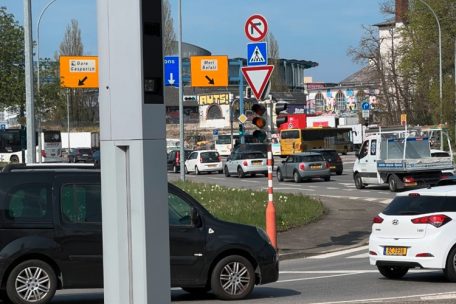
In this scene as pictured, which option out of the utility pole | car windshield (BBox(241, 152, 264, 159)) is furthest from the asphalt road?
car windshield (BBox(241, 152, 264, 159))

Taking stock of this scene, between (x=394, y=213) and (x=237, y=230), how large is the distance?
3578mm

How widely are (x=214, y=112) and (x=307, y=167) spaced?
78.9 m

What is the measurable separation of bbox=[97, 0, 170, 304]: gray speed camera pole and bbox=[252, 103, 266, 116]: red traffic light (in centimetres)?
1567

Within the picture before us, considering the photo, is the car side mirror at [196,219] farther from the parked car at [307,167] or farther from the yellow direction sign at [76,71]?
the yellow direction sign at [76,71]

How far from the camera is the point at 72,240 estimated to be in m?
12.3

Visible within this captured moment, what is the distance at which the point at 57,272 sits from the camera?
1227 centimetres

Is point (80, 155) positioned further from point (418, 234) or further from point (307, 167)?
point (418, 234)

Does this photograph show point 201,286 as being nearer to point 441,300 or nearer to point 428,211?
point 441,300

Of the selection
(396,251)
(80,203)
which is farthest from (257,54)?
(80,203)

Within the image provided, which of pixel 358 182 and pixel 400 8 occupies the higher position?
pixel 400 8

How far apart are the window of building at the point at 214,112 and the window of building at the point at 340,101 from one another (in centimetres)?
2296

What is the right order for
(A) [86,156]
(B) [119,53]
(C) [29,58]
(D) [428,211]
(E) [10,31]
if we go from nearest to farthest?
(B) [119,53], (D) [428,211], (C) [29,58], (E) [10,31], (A) [86,156]

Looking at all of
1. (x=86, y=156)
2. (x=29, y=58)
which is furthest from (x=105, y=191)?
(x=86, y=156)

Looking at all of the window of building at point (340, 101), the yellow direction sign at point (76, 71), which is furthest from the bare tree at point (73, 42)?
the window of building at point (340, 101)
